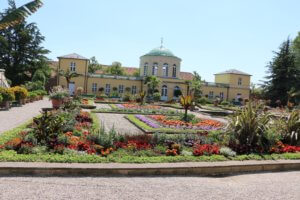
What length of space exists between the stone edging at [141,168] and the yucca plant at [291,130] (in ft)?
8.97

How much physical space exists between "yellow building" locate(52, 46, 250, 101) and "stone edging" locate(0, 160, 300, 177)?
131 feet

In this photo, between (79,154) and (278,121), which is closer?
(79,154)

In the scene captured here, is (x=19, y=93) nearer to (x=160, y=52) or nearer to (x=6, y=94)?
(x=6, y=94)

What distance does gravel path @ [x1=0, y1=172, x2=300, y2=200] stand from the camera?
4.95 meters

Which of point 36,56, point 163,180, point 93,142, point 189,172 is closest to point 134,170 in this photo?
point 163,180

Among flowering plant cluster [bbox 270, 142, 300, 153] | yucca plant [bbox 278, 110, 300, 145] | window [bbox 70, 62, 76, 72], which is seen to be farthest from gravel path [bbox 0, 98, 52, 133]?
window [bbox 70, 62, 76, 72]

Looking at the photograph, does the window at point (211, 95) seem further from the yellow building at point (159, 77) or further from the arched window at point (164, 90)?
the arched window at point (164, 90)

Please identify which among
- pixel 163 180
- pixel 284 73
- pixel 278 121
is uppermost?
pixel 284 73

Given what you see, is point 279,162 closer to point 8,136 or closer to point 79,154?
point 79,154

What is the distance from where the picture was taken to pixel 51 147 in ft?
24.7

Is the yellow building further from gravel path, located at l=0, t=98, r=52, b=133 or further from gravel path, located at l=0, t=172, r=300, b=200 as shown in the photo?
gravel path, located at l=0, t=172, r=300, b=200

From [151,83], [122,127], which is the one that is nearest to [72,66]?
[151,83]

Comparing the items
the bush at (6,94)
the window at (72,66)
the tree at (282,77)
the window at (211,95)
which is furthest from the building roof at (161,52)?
the bush at (6,94)

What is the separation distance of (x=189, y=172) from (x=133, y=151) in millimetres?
1807
